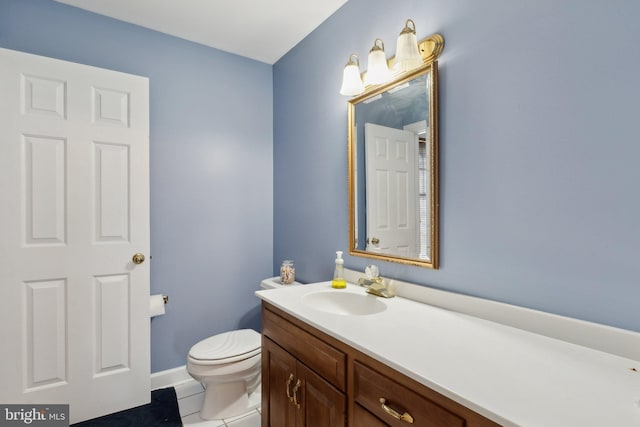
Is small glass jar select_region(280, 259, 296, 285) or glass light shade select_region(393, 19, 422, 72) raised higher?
glass light shade select_region(393, 19, 422, 72)

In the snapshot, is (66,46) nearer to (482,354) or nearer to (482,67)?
(482,67)

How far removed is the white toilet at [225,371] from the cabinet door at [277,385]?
0.31 metres

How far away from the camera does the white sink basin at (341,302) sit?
4.73 feet

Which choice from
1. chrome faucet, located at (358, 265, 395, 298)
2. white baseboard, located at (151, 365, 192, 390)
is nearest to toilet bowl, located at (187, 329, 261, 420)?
white baseboard, located at (151, 365, 192, 390)

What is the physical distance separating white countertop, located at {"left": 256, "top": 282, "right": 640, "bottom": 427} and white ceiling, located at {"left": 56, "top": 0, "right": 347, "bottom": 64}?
5.81ft

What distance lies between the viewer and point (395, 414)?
81 cm

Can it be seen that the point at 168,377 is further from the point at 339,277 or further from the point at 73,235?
the point at 339,277

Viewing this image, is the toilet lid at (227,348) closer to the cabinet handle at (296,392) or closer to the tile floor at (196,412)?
the tile floor at (196,412)

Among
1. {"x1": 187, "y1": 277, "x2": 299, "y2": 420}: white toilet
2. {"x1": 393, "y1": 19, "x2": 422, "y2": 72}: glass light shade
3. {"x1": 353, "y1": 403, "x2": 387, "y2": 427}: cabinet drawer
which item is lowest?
{"x1": 187, "y1": 277, "x2": 299, "y2": 420}: white toilet

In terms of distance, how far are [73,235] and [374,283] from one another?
1.66 meters

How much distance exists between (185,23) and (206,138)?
736 mm

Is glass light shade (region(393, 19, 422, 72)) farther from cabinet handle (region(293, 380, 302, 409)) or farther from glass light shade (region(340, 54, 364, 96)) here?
cabinet handle (region(293, 380, 302, 409))

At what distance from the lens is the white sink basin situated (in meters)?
1.44

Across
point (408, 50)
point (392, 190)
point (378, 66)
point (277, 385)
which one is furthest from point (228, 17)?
point (277, 385)
